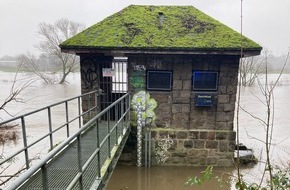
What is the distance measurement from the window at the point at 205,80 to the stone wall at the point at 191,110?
0.12 meters

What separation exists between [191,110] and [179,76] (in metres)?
1.12

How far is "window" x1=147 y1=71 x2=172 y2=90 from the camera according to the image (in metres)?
6.65

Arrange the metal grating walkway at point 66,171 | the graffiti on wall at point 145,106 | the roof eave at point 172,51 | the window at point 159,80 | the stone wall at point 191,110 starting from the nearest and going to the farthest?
1. the metal grating walkway at point 66,171
2. the roof eave at point 172,51
3. the stone wall at point 191,110
4. the window at point 159,80
5. the graffiti on wall at point 145,106

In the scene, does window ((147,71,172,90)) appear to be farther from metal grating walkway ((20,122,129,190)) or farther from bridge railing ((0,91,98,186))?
metal grating walkway ((20,122,129,190))

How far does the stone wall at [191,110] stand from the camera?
6.53 meters

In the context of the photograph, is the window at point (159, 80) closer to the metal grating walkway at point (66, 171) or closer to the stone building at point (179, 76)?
the stone building at point (179, 76)

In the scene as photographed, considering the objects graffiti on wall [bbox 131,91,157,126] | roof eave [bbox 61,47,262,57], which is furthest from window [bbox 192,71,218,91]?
graffiti on wall [bbox 131,91,157,126]

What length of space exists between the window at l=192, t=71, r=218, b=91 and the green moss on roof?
0.87m

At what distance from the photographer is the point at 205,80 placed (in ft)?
21.6

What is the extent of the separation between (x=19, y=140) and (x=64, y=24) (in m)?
25.8

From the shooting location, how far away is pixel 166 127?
6902mm

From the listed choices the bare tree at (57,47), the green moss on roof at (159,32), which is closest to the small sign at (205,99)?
the green moss on roof at (159,32)

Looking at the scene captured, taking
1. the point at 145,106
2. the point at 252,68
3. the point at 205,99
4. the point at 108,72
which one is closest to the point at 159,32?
the point at 108,72

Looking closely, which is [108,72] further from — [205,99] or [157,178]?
[157,178]
